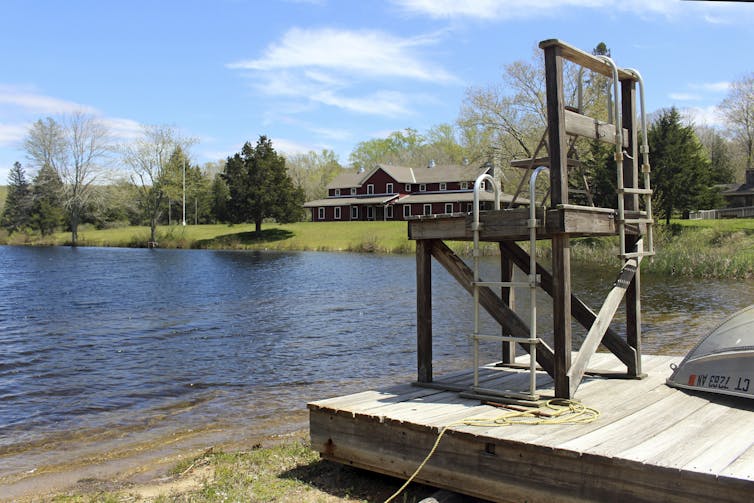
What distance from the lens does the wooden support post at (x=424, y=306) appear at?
25.9 ft

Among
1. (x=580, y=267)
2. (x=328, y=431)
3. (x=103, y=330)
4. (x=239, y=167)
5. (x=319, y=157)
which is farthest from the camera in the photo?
(x=319, y=157)

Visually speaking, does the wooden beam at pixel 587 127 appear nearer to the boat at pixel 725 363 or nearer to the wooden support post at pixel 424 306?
the wooden support post at pixel 424 306

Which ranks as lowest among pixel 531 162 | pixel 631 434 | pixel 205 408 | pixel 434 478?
pixel 205 408

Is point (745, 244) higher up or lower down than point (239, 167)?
lower down

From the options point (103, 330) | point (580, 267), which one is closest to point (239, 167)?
point (580, 267)

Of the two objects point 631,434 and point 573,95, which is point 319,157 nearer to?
point 573,95

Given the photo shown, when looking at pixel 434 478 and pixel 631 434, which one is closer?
pixel 631 434

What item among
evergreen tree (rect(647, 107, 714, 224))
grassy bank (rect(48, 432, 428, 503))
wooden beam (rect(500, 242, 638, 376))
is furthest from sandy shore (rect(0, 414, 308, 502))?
evergreen tree (rect(647, 107, 714, 224))

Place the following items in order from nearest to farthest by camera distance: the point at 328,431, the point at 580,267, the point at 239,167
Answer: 1. the point at 328,431
2. the point at 580,267
3. the point at 239,167

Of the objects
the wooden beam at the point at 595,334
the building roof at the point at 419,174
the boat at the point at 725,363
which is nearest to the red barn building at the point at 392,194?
the building roof at the point at 419,174

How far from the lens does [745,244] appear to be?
128ft

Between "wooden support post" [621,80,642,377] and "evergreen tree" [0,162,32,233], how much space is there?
94255 mm

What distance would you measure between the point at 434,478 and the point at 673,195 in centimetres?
4647

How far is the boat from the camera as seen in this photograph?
21.6 ft
